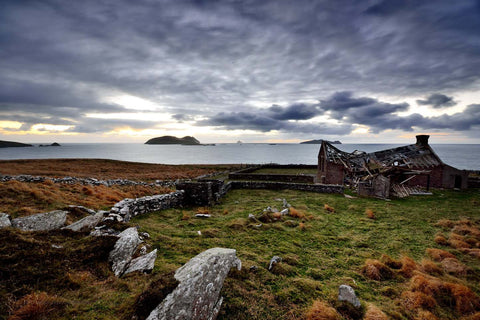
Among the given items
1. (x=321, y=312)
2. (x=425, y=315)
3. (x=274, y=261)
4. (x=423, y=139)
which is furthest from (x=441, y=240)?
(x=423, y=139)

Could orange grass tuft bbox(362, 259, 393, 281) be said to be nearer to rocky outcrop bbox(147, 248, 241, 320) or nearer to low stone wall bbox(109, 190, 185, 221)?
rocky outcrop bbox(147, 248, 241, 320)

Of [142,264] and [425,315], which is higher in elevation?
[142,264]

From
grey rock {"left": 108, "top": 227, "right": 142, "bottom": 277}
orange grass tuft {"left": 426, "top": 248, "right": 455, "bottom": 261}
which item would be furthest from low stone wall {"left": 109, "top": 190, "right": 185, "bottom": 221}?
orange grass tuft {"left": 426, "top": 248, "right": 455, "bottom": 261}

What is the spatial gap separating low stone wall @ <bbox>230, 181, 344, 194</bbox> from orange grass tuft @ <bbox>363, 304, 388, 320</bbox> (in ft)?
58.5

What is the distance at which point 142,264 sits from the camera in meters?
5.28

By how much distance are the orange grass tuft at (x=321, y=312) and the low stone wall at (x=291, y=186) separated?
18334mm

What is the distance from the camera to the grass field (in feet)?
12.8

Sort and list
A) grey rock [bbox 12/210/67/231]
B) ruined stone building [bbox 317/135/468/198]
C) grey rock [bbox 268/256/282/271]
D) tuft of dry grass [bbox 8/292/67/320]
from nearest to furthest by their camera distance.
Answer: tuft of dry grass [bbox 8/292/67/320], grey rock [bbox 12/210/67/231], grey rock [bbox 268/256/282/271], ruined stone building [bbox 317/135/468/198]

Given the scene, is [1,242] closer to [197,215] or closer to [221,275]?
[221,275]

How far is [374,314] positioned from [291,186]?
729 inches

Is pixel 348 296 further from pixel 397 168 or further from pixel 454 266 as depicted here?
pixel 397 168

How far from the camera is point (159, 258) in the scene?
614 cm

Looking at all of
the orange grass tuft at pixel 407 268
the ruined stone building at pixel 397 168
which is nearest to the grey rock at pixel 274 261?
the orange grass tuft at pixel 407 268

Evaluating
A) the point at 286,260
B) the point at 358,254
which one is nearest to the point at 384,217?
the point at 358,254
